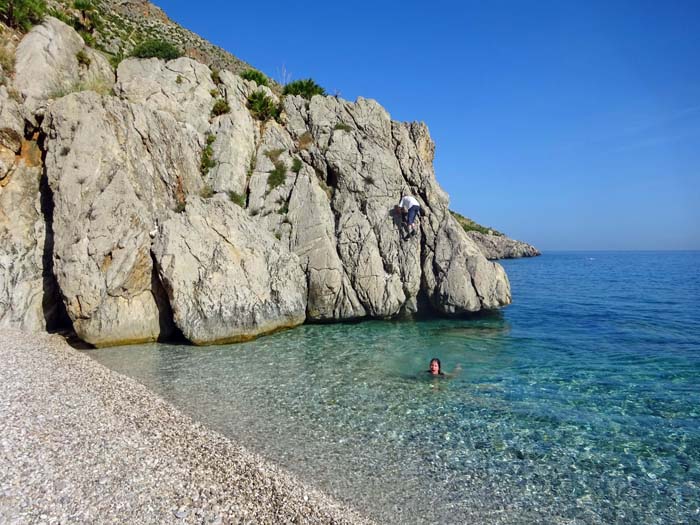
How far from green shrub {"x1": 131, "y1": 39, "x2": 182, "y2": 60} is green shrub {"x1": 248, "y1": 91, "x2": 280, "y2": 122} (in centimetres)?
680

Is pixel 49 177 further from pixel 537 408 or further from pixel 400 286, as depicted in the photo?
pixel 537 408

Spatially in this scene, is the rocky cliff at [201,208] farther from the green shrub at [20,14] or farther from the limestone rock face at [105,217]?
the green shrub at [20,14]

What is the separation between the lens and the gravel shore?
257 inches

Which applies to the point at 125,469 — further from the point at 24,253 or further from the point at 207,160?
the point at 207,160

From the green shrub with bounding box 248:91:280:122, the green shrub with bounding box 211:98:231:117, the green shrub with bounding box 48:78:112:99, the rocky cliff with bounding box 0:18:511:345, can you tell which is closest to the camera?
the rocky cliff with bounding box 0:18:511:345

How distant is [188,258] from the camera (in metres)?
19.2

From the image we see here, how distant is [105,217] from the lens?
18625 mm

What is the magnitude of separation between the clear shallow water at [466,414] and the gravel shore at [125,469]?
3.11ft

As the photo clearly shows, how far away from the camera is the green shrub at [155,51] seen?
28281 millimetres

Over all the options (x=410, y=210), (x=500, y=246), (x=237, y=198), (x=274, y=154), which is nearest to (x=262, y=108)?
(x=274, y=154)

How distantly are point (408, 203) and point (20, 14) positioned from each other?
26.3m

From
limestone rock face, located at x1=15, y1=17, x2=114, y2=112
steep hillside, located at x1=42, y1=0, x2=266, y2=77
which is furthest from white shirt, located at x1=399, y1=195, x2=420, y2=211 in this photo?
limestone rock face, located at x1=15, y1=17, x2=114, y2=112

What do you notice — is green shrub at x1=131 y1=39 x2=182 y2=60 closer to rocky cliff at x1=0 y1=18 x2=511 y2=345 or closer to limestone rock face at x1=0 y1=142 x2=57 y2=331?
rocky cliff at x1=0 y1=18 x2=511 y2=345

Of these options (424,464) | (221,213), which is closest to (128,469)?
(424,464)
